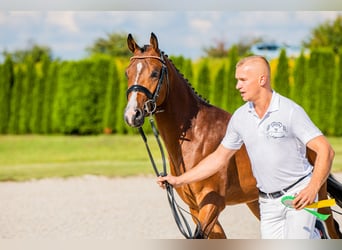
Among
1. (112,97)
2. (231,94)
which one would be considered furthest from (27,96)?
(231,94)

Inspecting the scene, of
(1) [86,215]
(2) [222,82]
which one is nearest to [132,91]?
(1) [86,215]

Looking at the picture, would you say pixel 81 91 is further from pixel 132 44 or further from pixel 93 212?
pixel 132 44

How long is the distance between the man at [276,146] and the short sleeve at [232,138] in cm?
1

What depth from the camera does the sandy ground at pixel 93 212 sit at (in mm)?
6309

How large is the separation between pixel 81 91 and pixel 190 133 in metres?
8.98

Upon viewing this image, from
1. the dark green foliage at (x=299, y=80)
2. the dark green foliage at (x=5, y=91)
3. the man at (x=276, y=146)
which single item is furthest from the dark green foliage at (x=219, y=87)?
the man at (x=276, y=146)

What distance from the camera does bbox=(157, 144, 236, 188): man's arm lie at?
11.3ft

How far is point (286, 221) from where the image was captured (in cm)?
323

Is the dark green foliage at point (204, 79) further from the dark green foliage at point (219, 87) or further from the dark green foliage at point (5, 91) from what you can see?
the dark green foliage at point (5, 91)

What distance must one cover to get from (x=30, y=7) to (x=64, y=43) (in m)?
9.27

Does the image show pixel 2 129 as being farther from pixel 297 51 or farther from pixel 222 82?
pixel 297 51

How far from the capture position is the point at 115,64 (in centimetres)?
1241

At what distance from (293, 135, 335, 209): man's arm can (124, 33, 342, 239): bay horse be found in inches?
22.9

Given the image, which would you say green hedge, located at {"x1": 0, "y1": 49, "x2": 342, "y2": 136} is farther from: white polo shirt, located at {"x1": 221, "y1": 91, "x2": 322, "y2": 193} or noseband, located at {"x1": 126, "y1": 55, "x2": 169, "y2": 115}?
white polo shirt, located at {"x1": 221, "y1": 91, "x2": 322, "y2": 193}
